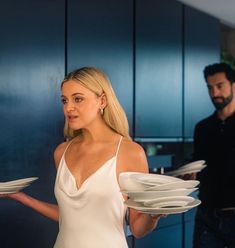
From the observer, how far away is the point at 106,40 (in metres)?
2.76

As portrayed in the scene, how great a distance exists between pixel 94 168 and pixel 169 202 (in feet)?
1.06

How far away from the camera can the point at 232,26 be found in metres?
4.39

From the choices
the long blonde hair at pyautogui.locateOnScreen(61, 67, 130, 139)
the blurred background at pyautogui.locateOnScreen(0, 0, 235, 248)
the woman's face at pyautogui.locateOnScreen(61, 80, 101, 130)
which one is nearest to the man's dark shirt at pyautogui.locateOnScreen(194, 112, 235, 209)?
the blurred background at pyautogui.locateOnScreen(0, 0, 235, 248)

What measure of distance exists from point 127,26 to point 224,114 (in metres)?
0.76

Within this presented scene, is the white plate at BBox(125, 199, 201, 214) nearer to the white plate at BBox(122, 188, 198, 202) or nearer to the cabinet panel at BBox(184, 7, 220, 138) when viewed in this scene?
the white plate at BBox(122, 188, 198, 202)

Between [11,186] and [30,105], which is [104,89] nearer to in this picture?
[11,186]

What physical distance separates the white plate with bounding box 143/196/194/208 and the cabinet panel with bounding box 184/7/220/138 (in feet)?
7.38

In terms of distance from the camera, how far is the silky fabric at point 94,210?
1.50 metres

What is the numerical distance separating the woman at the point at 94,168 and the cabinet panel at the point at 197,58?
197cm

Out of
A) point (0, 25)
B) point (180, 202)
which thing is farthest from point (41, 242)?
point (180, 202)

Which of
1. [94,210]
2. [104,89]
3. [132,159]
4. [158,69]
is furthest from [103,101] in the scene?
[158,69]

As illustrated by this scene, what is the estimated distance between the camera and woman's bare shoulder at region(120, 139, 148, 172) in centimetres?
154

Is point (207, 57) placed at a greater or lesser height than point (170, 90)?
greater

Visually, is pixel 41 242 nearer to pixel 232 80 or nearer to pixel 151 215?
pixel 151 215
